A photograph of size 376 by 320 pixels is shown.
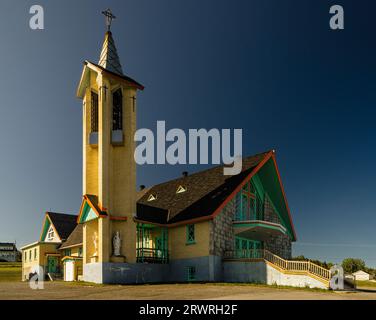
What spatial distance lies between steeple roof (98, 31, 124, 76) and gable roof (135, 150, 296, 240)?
11506 mm

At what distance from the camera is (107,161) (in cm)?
3384

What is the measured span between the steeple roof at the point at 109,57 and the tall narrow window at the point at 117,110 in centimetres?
209

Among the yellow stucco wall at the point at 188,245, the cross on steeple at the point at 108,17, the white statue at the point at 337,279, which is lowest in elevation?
the white statue at the point at 337,279

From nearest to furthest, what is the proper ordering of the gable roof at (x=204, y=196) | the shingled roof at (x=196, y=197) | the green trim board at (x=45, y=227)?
1. the gable roof at (x=204, y=196)
2. the shingled roof at (x=196, y=197)
3. the green trim board at (x=45, y=227)

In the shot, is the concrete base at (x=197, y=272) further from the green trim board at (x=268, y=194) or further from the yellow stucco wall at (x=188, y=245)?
the green trim board at (x=268, y=194)

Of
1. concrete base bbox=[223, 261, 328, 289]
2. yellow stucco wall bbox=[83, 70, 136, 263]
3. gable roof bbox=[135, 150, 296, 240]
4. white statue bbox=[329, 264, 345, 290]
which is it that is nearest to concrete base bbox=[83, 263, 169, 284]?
yellow stucco wall bbox=[83, 70, 136, 263]

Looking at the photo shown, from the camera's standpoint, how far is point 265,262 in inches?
1217

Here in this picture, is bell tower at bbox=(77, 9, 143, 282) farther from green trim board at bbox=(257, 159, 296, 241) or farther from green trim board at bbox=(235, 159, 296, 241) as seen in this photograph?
green trim board at bbox=(257, 159, 296, 241)

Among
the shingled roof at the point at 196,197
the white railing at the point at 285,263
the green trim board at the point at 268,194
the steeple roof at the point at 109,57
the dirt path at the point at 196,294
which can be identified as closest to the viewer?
the dirt path at the point at 196,294

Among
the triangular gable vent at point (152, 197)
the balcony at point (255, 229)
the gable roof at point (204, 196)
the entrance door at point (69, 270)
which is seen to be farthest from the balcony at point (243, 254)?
the entrance door at point (69, 270)

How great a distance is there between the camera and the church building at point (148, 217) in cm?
3275
